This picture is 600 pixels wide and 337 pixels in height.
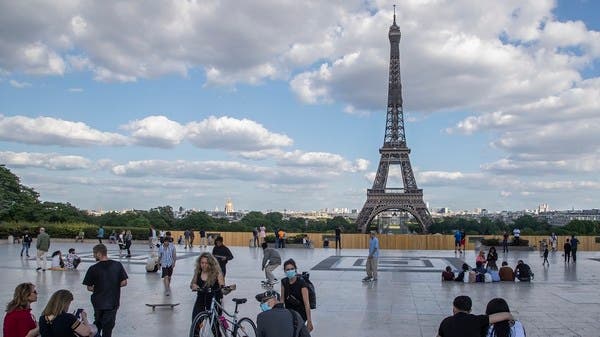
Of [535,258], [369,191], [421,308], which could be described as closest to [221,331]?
[421,308]

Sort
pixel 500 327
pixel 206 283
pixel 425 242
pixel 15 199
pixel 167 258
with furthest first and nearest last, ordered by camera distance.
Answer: pixel 15 199 → pixel 425 242 → pixel 167 258 → pixel 206 283 → pixel 500 327

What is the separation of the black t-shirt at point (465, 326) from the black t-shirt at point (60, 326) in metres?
3.29

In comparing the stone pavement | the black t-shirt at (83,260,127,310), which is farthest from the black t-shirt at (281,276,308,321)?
the stone pavement

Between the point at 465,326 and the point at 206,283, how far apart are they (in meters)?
4.18

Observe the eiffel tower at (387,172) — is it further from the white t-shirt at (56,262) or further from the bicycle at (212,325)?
the bicycle at (212,325)

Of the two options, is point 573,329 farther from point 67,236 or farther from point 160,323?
point 67,236

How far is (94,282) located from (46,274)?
1263 cm

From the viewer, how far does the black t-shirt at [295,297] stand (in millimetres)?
7496

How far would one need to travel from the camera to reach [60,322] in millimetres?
5715

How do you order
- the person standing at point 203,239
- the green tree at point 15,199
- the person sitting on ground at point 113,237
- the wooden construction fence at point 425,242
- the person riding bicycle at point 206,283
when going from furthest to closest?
the green tree at point 15,199, the person sitting on ground at point 113,237, the wooden construction fence at point 425,242, the person standing at point 203,239, the person riding bicycle at point 206,283

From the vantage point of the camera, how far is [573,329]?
427 inches

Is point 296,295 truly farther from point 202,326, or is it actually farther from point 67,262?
point 67,262

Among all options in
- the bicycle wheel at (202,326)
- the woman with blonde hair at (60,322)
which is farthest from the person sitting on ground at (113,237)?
the woman with blonde hair at (60,322)

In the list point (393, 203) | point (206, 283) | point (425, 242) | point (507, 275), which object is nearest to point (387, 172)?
point (393, 203)
